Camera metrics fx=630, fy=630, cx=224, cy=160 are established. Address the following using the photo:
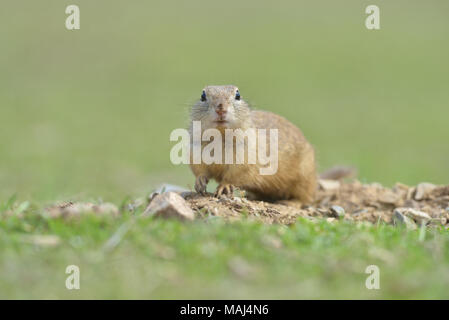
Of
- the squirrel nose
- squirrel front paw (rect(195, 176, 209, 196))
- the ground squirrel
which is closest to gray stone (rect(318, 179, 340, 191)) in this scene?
the ground squirrel

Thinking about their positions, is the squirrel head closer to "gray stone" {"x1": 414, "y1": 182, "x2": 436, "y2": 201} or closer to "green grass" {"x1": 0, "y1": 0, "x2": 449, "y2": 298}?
"green grass" {"x1": 0, "y1": 0, "x2": 449, "y2": 298}

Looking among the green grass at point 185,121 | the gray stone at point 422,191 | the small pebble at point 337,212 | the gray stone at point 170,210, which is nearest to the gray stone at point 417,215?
the small pebble at point 337,212

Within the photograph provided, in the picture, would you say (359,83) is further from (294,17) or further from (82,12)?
(82,12)

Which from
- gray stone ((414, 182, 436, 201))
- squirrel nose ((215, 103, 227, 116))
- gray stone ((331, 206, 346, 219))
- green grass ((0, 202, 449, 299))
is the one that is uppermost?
squirrel nose ((215, 103, 227, 116))

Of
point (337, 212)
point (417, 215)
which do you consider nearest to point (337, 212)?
point (337, 212)
